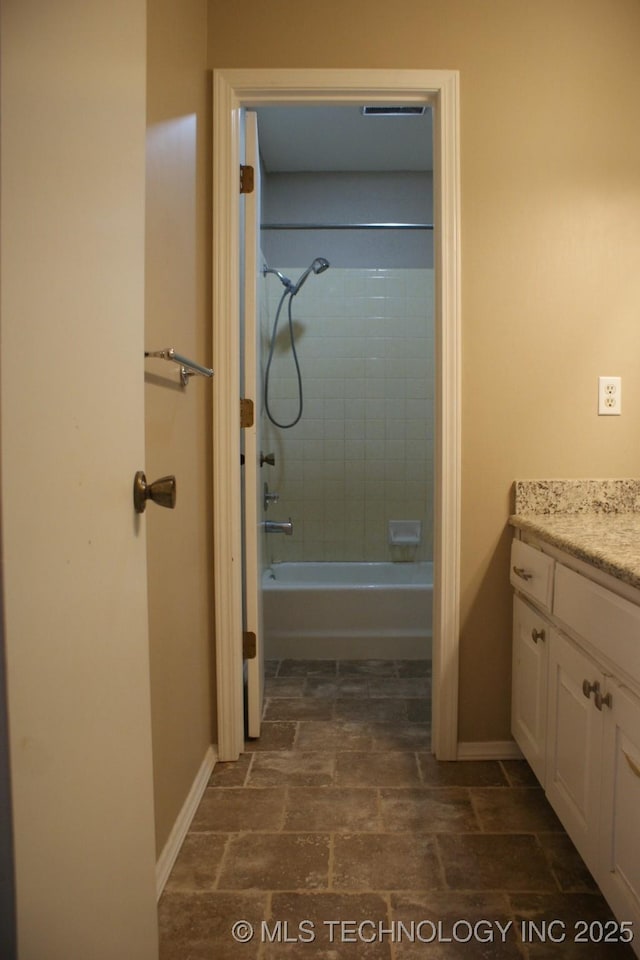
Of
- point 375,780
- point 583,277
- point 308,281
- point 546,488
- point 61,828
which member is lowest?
point 375,780

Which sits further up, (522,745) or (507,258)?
(507,258)

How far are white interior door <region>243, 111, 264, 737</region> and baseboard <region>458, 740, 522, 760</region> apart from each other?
2.35ft

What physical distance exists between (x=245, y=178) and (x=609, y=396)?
1418mm

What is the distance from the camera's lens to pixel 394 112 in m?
2.62

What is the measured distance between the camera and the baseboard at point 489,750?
1846 mm

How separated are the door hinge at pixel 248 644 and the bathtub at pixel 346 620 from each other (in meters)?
0.80

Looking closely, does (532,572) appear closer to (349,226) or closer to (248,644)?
(248,644)

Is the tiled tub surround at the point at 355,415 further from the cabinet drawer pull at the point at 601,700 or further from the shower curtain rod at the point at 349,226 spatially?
the cabinet drawer pull at the point at 601,700

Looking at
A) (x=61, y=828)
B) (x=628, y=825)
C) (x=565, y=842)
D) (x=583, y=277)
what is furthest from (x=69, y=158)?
(x=565, y=842)

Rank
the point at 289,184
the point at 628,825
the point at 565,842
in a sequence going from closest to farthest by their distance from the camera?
the point at 628,825, the point at 565,842, the point at 289,184

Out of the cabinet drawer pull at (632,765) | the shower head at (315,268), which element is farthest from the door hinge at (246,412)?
the shower head at (315,268)

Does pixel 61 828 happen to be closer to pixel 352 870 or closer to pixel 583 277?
pixel 352 870

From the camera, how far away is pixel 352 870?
1.34 m

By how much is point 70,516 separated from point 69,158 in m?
0.37
